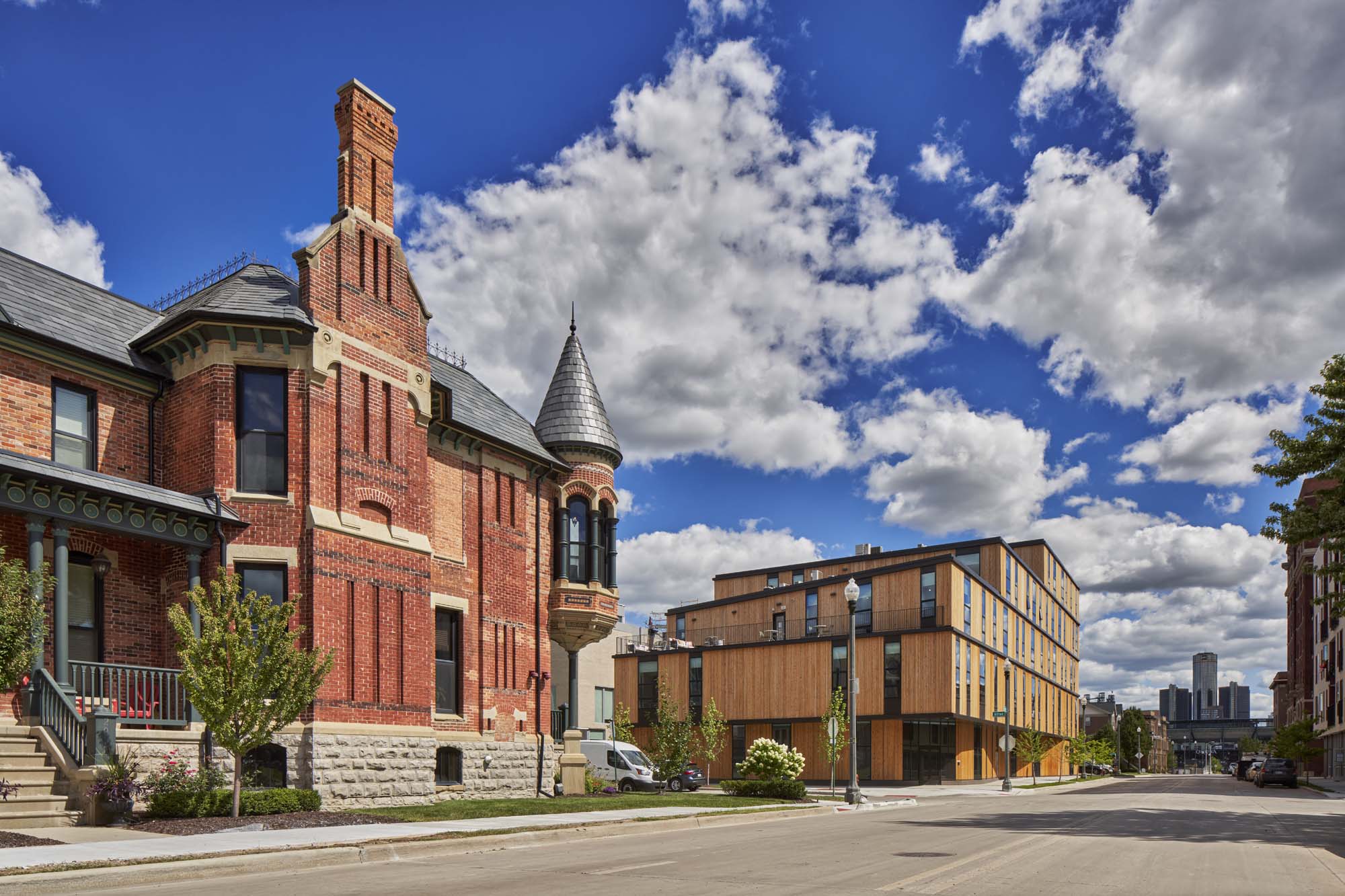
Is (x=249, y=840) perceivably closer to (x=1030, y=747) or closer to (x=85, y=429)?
(x=85, y=429)

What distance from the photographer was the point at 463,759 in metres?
26.3

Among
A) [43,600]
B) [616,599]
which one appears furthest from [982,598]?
[43,600]

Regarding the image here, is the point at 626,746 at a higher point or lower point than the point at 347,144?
lower

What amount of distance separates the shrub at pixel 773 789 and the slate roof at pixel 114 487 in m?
15.9

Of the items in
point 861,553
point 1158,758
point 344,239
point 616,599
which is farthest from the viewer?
point 1158,758

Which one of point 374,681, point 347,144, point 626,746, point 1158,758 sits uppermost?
point 347,144

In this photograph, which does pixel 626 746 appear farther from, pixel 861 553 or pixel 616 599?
pixel 861 553

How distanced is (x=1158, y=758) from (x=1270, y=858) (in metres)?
189

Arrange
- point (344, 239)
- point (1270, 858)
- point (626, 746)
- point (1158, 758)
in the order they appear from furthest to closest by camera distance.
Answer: point (1158, 758) < point (626, 746) < point (344, 239) < point (1270, 858)

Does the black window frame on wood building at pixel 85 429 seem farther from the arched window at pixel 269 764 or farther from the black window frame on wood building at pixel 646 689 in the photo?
the black window frame on wood building at pixel 646 689

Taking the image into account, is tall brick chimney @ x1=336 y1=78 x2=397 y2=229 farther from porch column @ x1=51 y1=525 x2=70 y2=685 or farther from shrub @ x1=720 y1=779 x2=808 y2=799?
shrub @ x1=720 y1=779 x2=808 y2=799

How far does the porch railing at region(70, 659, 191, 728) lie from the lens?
60.6ft

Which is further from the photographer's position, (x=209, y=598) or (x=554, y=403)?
(x=554, y=403)

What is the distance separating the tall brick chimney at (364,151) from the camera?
2411 centimetres
